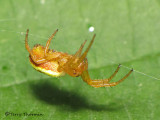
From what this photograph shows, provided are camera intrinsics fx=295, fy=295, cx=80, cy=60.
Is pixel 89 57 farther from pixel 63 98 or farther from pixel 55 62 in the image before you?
pixel 55 62

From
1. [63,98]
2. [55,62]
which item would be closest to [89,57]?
[63,98]

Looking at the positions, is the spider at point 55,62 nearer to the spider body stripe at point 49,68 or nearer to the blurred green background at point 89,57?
the spider body stripe at point 49,68

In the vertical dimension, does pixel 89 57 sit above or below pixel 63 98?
above

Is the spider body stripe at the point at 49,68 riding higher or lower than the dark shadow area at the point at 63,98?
higher

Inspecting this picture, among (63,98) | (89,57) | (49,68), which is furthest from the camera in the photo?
(89,57)

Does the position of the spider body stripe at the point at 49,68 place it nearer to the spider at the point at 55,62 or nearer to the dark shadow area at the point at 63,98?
the spider at the point at 55,62

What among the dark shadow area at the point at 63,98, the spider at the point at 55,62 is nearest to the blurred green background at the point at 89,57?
the dark shadow area at the point at 63,98

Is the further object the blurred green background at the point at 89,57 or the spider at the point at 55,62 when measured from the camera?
the blurred green background at the point at 89,57
